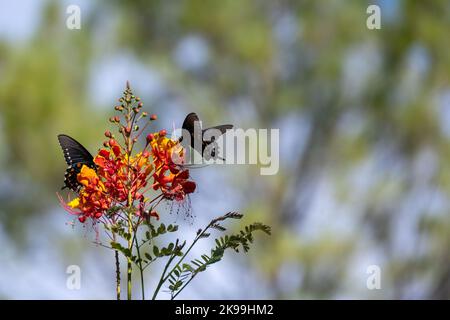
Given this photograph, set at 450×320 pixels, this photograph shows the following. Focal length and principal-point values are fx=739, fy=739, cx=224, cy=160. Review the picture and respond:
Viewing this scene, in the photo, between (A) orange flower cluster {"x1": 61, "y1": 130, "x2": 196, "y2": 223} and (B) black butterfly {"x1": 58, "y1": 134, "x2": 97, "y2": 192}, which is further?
(B) black butterfly {"x1": 58, "y1": 134, "x2": 97, "y2": 192}

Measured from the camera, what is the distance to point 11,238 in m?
3.32

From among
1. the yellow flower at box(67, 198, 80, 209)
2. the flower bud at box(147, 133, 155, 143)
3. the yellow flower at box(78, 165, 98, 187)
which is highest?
the flower bud at box(147, 133, 155, 143)

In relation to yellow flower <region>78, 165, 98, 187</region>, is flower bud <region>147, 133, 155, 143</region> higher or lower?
higher

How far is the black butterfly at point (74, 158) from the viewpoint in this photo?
80cm

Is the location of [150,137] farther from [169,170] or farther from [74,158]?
[74,158]

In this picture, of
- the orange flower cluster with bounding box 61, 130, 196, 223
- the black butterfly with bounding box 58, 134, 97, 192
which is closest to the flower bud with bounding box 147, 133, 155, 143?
the orange flower cluster with bounding box 61, 130, 196, 223

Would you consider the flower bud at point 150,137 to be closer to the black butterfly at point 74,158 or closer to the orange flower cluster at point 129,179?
the orange flower cluster at point 129,179

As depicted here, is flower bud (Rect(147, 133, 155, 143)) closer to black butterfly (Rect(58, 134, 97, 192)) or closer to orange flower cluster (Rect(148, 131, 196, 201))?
orange flower cluster (Rect(148, 131, 196, 201))

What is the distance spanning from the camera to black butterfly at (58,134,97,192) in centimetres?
80

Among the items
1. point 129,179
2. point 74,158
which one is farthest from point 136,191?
point 74,158

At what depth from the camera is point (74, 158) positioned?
2.69 ft

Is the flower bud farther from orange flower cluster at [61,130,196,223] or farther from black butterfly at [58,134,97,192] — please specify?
black butterfly at [58,134,97,192]

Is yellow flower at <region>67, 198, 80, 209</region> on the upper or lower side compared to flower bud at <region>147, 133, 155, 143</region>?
lower

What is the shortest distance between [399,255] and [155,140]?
9.36 feet
